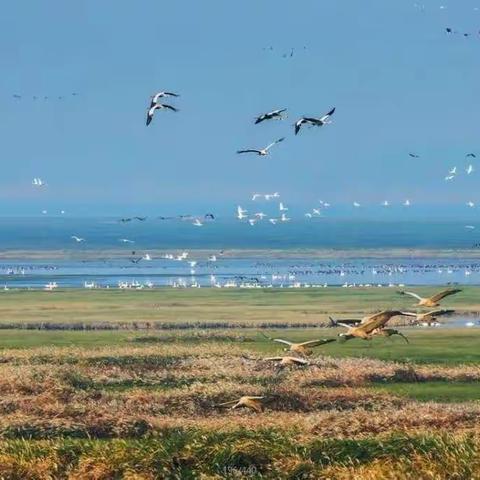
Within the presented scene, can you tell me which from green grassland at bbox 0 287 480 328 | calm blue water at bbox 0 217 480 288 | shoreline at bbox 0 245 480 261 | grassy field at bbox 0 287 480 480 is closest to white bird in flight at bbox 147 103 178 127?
grassy field at bbox 0 287 480 480

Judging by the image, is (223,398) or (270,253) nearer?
(223,398)

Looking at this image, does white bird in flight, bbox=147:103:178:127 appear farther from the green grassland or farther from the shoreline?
the shoreline

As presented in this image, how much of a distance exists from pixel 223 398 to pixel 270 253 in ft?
380

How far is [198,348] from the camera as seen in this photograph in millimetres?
49250

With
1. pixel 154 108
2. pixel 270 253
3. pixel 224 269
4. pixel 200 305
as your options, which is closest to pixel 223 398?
pixel 154 108

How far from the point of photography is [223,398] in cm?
3594

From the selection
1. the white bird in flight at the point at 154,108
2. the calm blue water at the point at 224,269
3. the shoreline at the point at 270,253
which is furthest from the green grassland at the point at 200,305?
the shoreline at the point at 270,253

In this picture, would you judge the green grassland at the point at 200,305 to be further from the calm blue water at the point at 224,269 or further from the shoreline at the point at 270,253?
the shoreline at the point at 270,253

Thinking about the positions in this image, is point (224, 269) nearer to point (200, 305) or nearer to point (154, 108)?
point (200, 305)

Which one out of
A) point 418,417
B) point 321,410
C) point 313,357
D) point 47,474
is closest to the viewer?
point 47,474

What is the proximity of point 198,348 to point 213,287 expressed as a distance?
4294 centimetres

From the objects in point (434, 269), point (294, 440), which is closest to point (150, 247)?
point (434, 269)

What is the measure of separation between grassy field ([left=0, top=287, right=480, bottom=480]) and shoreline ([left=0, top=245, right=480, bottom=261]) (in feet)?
225

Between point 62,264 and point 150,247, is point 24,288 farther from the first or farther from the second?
point 150,247
